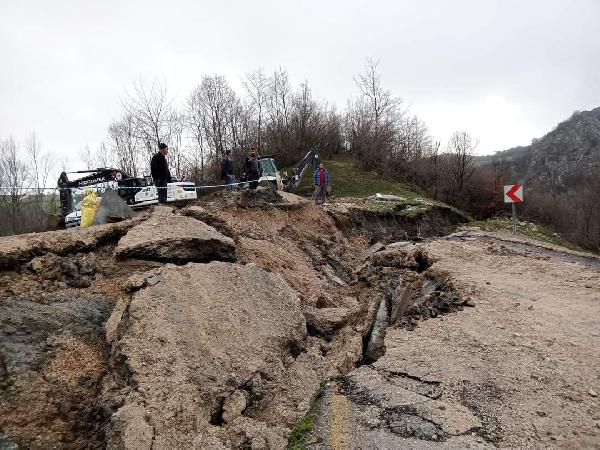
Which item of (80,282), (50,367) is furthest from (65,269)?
(50,367)

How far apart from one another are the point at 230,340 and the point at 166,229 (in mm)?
2610

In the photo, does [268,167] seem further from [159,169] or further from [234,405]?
[234,405]

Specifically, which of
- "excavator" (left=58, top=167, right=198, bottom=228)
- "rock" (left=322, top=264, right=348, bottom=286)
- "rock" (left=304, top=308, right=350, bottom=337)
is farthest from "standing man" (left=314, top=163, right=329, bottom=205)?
"rock" (left=304, top=308, right=350, bottom=337)

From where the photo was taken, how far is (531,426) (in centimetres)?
326

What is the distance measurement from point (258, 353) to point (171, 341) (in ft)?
3.18

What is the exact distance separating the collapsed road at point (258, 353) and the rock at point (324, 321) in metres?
0.02

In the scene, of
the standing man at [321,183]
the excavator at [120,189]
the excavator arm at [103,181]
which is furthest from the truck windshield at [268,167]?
the excavator arm at [103,181]

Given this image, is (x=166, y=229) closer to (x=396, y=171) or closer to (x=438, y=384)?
(x=438, y=384)

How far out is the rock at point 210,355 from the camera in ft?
11.8

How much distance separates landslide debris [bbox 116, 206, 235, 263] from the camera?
6148 millimetres

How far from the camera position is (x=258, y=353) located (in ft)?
15.5

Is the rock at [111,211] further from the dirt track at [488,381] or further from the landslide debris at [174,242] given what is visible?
the dirt track at [488,381]

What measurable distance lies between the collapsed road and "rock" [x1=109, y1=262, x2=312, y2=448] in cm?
2

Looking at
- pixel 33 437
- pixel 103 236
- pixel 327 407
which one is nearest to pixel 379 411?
pixel 327 407
